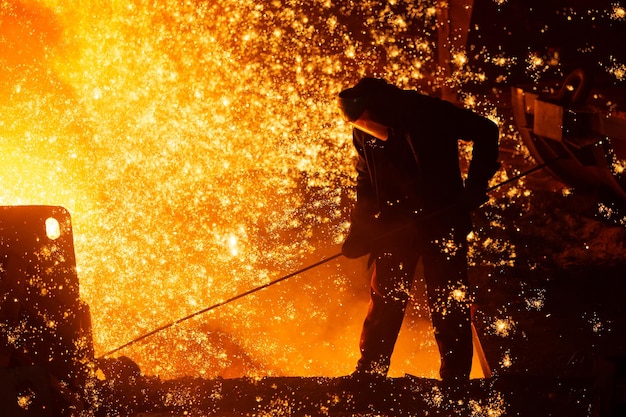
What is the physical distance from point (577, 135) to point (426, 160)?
72.3 inches

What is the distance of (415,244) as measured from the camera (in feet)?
11.3

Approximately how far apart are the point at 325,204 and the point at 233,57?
1.83 meters

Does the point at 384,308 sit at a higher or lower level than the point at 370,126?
lower

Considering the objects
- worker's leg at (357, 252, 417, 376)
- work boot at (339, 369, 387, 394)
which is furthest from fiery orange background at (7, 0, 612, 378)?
work boot at (339, 369, 387, 394)

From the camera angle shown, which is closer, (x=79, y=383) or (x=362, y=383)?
(x=79, y=383)

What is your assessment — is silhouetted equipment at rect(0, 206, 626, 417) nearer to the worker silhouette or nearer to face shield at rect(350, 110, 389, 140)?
the worker silhouette

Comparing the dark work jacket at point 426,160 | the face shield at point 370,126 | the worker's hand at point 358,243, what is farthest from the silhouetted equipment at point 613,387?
the face shield at point 370,126

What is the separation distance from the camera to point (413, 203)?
340 centimetres

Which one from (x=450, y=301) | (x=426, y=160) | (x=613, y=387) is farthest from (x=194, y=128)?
(x=613, y=387)

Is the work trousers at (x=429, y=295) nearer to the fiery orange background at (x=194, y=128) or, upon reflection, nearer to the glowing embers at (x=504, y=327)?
the glowing embers at (x=504, y=327)

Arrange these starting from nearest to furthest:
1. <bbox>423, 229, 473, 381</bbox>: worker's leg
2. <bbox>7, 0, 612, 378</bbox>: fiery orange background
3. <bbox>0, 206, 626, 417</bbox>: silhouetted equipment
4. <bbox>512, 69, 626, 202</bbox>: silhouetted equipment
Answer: <bbox>0, 206, 626, 417</bbox>: silhouetted equipment → <bbox>423, 229, 473, 381</bbox>: worker's leg → <bbox>512, 69, 626, 202</bbox>: silhouetted equipment → <bbox>7, 0, 612, 378</bbox>: fiery orange background

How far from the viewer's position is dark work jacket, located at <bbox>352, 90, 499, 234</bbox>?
10.4ft

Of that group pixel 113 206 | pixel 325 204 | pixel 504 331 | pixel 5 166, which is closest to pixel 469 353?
pixel 504 331

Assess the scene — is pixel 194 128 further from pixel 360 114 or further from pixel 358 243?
pixel 360 114
